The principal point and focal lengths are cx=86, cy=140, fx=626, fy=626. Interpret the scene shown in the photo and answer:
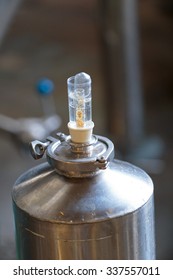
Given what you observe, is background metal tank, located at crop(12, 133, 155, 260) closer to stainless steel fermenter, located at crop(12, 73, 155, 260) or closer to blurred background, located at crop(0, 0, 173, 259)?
stainless steel fermenter, located at crop(12, 73, 155, 260)

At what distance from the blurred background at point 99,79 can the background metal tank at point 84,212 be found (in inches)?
19.3

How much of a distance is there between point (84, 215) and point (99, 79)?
2.47 metres

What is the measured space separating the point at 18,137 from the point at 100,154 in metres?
0.94

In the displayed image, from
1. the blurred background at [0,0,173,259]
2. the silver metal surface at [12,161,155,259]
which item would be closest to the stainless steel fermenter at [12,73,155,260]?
the silver metal surface at [12,161,155,259]

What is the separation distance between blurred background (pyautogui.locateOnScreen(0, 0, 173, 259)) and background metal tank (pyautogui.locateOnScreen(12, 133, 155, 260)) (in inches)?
19.3

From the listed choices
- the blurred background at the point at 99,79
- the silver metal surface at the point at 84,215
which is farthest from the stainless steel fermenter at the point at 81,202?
the blurred background at the point at 99,79

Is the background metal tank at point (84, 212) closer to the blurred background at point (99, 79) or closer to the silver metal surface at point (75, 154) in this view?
the silver metal surface at point (75, 154)

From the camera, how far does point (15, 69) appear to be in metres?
3.26

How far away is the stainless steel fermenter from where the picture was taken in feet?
2.02

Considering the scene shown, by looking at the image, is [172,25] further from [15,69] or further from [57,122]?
[57,122]

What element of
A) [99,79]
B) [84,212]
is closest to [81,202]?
[84,212]

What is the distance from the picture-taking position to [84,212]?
0.61 meters

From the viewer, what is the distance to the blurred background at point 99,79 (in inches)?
68.7

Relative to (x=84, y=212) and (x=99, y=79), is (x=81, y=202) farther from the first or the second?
(x=99, y=79)
